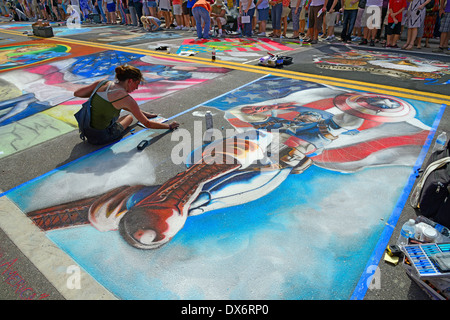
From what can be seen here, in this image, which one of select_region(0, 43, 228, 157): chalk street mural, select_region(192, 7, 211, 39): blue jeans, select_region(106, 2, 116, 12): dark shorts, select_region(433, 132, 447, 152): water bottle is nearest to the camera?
select_region(433, 132, 447, 152): water bottle

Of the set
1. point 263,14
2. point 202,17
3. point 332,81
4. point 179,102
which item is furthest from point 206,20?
point 179,102

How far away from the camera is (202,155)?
3.68 meters

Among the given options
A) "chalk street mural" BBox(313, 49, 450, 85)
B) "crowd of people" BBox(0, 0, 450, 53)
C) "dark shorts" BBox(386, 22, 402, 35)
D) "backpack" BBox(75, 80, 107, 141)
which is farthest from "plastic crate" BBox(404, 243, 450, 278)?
"dark shorts" BBox(386, 22, 402, 35)

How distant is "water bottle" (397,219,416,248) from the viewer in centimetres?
231

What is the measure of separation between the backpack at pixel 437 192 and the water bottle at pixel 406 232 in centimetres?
23

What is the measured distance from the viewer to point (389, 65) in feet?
23.2

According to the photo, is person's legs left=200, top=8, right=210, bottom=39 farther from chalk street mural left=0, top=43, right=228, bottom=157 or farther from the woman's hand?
the woman's hand

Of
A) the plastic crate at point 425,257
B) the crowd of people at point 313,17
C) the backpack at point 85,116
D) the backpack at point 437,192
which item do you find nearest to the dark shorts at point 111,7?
the crowd of people at point 313,17

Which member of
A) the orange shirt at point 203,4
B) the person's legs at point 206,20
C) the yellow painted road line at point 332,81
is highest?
the orange shirt at point 203,4

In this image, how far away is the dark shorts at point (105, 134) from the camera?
12.8 feet

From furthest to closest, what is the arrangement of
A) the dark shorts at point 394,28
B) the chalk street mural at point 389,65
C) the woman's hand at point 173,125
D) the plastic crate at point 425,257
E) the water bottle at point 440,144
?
the dark shorts at point 394,28
the chalk street mural at point 389,65
the woman's hand at point 173,125
the water bottle at point 440,144
the plastic crate at point 425,257

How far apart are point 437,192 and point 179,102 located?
4.29 meters

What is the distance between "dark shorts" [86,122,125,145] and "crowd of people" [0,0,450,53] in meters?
8.49

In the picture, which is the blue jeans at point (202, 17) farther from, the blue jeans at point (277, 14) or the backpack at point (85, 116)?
the backpack at point (85, 116)
